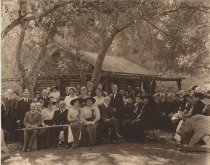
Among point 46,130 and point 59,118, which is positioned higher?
point 59,118

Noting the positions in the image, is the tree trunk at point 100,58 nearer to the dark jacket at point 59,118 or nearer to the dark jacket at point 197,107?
the dark jacket at point 59,118

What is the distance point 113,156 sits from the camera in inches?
235

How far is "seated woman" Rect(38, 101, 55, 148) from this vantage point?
6.61 m

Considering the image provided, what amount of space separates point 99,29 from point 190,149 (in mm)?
3874

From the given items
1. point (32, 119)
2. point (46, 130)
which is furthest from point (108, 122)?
point (32, 119)

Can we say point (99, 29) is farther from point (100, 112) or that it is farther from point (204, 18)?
point (204, 18)

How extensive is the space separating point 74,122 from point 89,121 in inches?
13.9

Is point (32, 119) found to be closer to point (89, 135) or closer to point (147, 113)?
point (89, 135)

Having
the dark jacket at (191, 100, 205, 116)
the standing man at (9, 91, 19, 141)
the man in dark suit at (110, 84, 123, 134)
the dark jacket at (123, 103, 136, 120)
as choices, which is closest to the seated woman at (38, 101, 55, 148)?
the standing man at (9, 91, 19, 141)

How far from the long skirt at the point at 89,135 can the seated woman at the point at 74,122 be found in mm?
91

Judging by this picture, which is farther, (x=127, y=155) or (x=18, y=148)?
(x=18, y=148)

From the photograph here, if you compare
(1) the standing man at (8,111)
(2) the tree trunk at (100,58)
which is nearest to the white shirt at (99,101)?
(1) the standing man at (8,111)

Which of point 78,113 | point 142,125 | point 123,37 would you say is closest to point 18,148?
point 78,113

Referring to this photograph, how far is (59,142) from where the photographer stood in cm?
689
